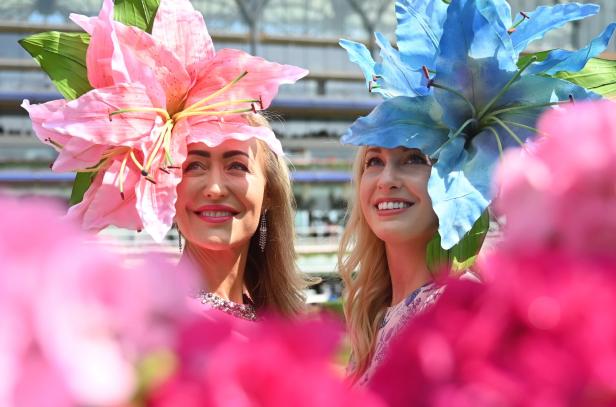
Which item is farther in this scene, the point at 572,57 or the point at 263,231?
the point at 263,231

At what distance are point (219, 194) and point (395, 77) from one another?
52cm

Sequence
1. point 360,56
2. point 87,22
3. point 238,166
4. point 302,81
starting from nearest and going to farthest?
1. point 87,22
2. point 360,56
3. point 238,166
4. point 302,81

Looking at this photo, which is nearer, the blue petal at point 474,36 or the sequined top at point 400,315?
the blue petal at point 474,36

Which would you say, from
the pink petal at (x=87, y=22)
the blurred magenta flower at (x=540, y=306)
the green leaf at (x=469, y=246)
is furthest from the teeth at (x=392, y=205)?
the blurred magenta flower at (x=540, y=306)

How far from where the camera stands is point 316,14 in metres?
26.3

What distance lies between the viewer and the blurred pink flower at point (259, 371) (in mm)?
390

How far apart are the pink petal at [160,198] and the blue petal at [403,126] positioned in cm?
36

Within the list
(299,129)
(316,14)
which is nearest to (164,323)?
(299,129)

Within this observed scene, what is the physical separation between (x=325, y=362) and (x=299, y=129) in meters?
23.9

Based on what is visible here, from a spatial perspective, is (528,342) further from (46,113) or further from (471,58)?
(46,113)

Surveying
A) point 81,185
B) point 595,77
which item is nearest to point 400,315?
point 595,77

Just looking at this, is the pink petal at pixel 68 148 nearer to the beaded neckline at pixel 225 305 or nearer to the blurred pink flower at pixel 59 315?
the beaded neckline at pixel 225 305

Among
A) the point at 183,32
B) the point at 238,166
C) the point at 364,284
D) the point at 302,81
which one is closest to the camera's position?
the point at 183,32

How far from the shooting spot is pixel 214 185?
177cm
